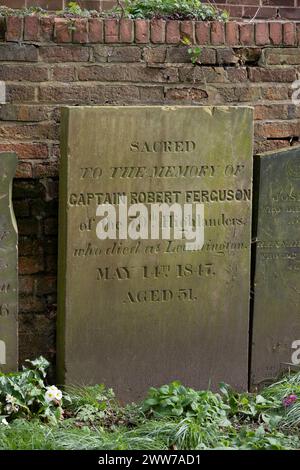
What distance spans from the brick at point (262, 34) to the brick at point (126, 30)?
777 millimetres

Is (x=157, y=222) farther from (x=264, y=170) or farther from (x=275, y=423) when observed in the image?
(x=275, y=423)

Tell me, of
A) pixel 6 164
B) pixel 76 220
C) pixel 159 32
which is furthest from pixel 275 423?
pixel 159 32

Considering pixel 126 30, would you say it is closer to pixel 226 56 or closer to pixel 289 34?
pixel 226 56

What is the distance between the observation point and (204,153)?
18.6ft

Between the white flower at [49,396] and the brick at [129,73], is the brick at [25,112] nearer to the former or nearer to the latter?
the brick at [129,73]

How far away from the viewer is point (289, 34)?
6.17 m

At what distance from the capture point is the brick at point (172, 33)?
589cm

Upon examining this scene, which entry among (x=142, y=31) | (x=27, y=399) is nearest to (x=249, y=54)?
(x=142, y=31)

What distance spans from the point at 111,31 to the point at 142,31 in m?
0.18

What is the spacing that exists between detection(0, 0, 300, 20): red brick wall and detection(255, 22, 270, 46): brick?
3.74ft

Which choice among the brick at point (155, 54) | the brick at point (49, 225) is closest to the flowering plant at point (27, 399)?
the brick at point (49, 225)

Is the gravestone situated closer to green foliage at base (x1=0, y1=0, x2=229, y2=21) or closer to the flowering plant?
the flowering plant
